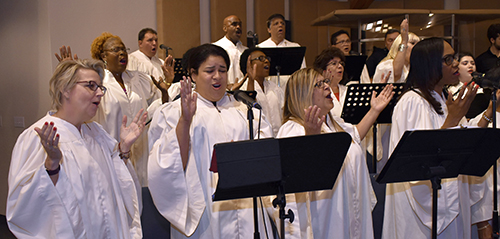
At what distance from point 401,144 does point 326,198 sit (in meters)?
0.70

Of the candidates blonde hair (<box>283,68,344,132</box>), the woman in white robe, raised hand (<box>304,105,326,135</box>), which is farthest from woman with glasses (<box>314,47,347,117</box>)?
raised hand (<box>304,105,326,135</box>)

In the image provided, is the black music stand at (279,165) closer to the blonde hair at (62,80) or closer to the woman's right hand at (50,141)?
the woman's right hand at (50,141)

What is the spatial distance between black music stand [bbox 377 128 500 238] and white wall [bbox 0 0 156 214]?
461 cm

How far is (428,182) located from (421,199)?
0.43 feet

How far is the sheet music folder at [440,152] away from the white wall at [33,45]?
4608 mm

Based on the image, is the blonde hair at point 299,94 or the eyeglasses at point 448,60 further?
the eyeglasses at point 448,60

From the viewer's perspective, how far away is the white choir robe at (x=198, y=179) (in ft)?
8.37

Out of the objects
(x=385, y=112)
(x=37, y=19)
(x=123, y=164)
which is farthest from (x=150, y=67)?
(x=123, y=164)

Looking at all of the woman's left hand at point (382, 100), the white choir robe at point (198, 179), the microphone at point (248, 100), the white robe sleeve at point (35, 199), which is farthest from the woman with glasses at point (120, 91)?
the microphone at point (248, 100)

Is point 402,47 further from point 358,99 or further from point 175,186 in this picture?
point 175,186

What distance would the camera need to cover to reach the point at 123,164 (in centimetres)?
253

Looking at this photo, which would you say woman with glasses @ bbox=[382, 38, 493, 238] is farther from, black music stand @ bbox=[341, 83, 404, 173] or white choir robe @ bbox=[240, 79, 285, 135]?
white choir robe @ bbox=[240, 79, 285, 135]

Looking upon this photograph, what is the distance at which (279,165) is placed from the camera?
2.00 m

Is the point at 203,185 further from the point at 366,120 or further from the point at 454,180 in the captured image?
the point at 454,180
